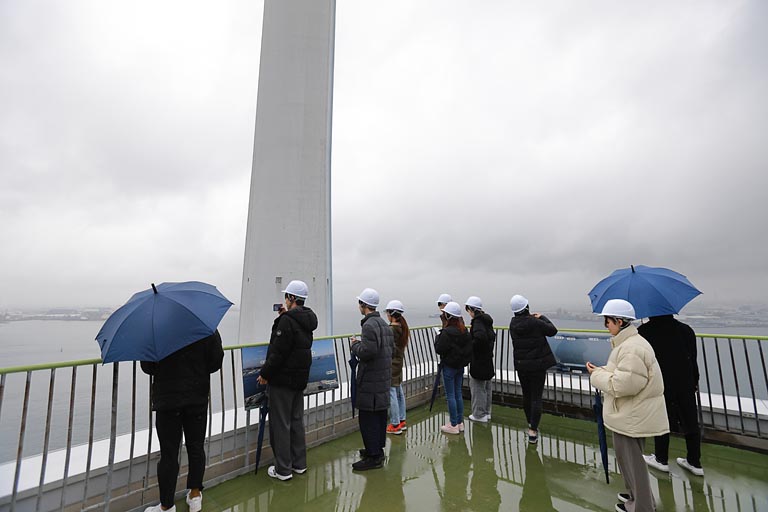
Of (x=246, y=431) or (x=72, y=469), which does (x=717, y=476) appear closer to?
(x=246, y=431)

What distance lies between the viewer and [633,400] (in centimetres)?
290

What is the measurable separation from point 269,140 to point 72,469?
4937 mm

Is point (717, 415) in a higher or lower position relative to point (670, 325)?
lower

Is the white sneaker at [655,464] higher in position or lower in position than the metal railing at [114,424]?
lower

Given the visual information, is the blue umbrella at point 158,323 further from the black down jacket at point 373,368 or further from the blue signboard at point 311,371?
the black down jacket at point 373,368

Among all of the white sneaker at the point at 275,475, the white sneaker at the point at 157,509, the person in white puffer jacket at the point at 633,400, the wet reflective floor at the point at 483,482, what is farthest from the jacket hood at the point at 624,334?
the white sneaker at the point at 157,509

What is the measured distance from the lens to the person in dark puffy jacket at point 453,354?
195 inches

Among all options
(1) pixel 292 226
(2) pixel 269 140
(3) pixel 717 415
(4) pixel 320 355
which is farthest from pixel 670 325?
(2) pixel 269 140

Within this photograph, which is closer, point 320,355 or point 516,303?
point 320,355

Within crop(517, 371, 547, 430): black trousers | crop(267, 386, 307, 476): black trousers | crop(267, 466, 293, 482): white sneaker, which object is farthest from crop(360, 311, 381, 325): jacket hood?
crop(517, 371, 547, 430): black trousers

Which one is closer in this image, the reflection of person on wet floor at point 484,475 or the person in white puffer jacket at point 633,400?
the person in white puffer jacket at point 633,400

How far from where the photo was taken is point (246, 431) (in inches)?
156

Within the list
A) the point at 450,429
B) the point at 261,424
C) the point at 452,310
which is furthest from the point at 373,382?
the point at 450,429

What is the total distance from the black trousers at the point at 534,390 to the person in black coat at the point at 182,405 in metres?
3.46
